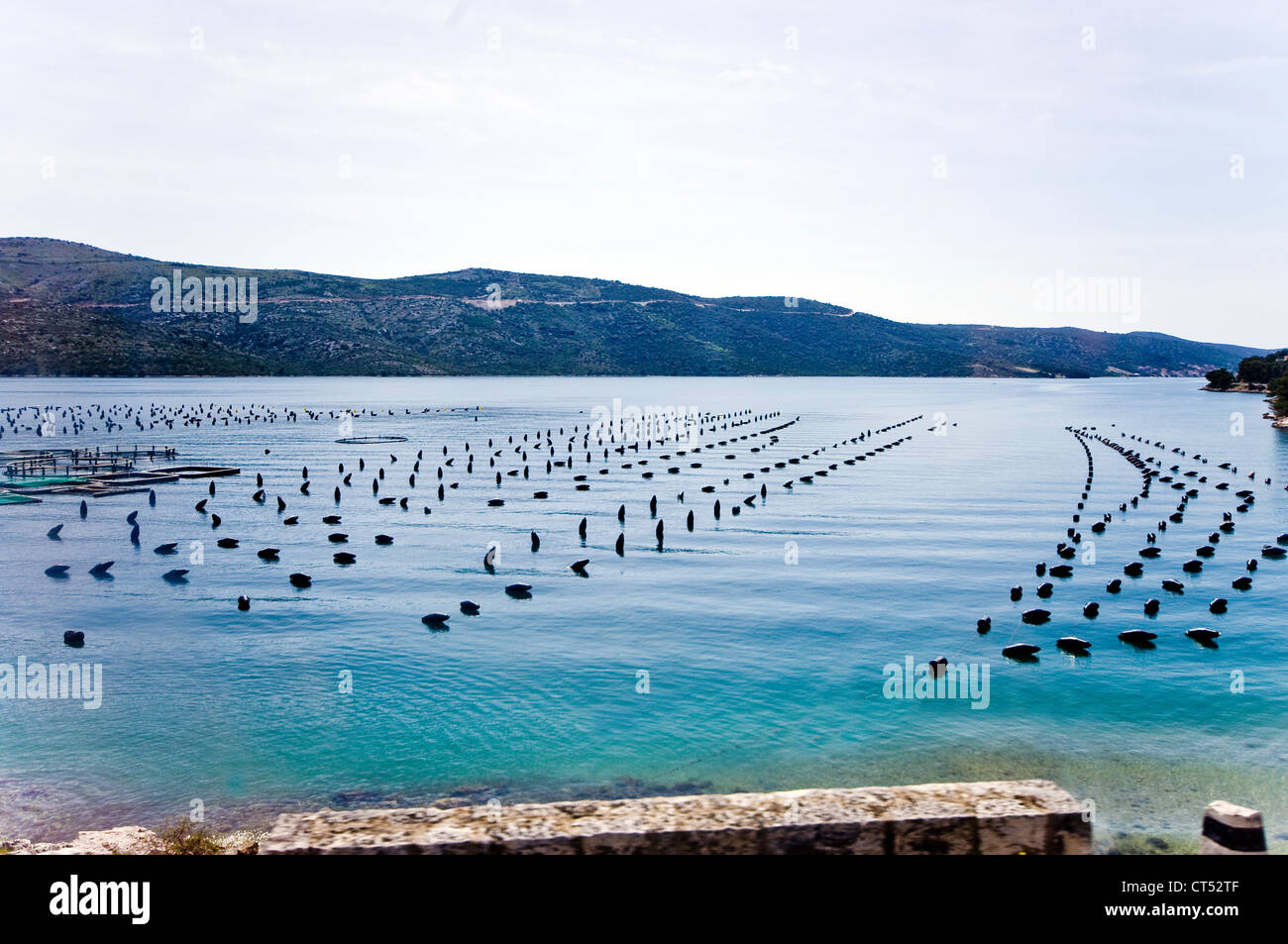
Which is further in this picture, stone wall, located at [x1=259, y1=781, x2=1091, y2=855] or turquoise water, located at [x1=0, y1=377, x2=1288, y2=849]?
turquoise water, located at [x1=0, y1=377, x2=1288, y2=849]

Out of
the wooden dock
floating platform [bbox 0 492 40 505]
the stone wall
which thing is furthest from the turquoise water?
the wooden dock

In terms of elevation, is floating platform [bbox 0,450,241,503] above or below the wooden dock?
below

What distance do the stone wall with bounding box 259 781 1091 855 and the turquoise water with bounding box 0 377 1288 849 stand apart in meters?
11.4

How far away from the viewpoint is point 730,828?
9438mm

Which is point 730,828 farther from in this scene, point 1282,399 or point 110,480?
point 1282,399

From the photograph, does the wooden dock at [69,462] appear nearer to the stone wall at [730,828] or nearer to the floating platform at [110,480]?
the floating platform at [110,480]

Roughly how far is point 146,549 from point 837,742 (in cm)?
3846

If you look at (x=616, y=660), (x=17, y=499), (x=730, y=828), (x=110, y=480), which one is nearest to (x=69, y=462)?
(x=110, y=480)

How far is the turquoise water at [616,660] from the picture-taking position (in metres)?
22.0

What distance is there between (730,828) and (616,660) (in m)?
22.0

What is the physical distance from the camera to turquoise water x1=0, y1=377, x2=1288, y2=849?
22.0 metres

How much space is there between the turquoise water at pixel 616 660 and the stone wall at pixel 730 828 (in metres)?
11.4

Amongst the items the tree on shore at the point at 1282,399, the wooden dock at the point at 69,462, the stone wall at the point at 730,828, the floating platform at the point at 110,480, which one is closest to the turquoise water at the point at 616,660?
the floating platform at the point at 110,480

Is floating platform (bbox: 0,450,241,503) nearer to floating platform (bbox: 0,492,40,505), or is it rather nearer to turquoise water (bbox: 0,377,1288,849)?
floating platform (bbox: 0,492,40,505)
